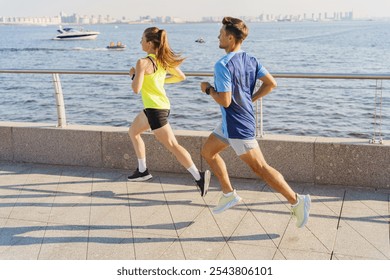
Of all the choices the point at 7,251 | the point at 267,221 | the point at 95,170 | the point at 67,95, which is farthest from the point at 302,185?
the point at 67,95

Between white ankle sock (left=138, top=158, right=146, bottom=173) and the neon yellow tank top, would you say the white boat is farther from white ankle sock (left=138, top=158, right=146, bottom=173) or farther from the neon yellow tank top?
the neon yellow tank top

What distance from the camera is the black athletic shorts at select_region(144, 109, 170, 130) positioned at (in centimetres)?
572

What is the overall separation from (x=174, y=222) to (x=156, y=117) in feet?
3.89

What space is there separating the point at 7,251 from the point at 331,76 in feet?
12.4

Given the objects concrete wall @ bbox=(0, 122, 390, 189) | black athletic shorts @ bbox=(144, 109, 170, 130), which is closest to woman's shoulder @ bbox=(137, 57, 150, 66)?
black athletic shorts @ bbox=(144, 109, 170, 130)

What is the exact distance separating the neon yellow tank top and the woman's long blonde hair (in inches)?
2.7

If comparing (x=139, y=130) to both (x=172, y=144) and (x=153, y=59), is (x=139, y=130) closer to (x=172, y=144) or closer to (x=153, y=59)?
(x=172, y=144)

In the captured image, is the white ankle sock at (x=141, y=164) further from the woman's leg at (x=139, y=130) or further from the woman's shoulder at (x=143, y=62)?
the woman's shoulder at (x=143, y=62)

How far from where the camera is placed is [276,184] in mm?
4727

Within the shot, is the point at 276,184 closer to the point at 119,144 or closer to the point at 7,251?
the point at 7,251

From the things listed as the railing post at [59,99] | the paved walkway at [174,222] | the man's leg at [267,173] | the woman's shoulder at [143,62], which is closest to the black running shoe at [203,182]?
the paved walkway at [174,222]

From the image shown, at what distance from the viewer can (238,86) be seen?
4.61m

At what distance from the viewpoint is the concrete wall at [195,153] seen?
235 inches

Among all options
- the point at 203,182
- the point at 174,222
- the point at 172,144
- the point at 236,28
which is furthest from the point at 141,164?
the point at 236,28
